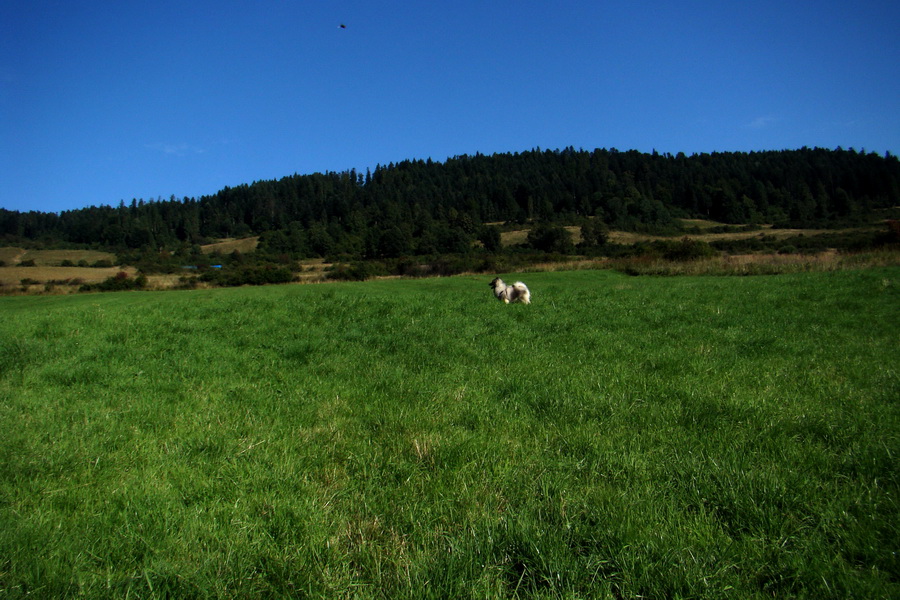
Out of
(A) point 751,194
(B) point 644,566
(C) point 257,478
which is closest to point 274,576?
(C) point 257,478

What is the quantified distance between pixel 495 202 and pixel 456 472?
150 m

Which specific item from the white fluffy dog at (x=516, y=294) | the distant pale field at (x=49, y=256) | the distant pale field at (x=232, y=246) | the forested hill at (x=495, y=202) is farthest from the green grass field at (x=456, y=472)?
the distant pale field at (x=232, y=246)

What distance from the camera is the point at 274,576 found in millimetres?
2467

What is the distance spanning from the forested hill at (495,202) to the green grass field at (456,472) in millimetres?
96646

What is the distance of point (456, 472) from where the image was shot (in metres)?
3.53

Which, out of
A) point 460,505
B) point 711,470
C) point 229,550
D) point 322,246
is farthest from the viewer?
point 322,246

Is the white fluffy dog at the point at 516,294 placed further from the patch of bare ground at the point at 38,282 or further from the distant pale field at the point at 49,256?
the distant pale field at the point at 49,256

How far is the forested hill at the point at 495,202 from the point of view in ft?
383

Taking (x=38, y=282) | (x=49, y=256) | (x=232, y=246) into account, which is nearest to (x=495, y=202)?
(x=232, y=246)

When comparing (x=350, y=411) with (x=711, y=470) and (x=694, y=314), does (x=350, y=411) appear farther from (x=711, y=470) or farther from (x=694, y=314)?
(x=694, y=314)

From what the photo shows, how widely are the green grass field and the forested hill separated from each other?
96646mm

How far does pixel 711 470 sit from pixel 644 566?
1345 mm

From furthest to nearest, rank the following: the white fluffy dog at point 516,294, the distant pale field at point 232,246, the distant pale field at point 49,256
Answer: the distant pale field at point 232,246 < the distant pale field at point 49,256 < the white fluffy dog at point 516,294

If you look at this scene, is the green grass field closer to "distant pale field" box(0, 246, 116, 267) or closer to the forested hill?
the forested hill
